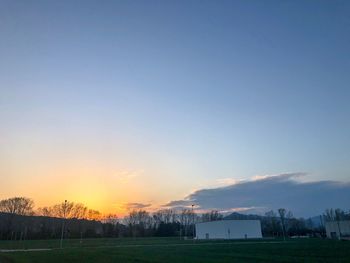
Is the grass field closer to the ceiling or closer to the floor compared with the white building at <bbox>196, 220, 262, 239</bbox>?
closer to the floor

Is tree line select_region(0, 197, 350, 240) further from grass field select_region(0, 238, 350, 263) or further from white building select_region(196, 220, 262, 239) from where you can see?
grass field select_region(0, 238, 350, 263)

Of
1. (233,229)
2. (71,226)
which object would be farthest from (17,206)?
(233,229)

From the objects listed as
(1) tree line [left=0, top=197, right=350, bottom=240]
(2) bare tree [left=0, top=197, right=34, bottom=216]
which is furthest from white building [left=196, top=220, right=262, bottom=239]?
(2) bare tree [left=0, top=197, right=34, bottom=216]

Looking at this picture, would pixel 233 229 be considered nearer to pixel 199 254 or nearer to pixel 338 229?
pixel 338 229

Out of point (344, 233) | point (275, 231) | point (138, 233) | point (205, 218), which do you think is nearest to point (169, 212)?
point (205, 218)

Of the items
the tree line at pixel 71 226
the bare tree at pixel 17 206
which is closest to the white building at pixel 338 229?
the tree line at pixel 71 226

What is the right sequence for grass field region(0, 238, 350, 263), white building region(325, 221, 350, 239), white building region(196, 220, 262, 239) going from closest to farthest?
grass field region(0, 238, 350, 263) < white building region(325, 221, 350, 239) < white building region(196, 220, 262, 239)

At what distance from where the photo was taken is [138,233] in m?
136

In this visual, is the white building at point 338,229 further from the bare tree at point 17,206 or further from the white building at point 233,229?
the bare tree at point 17,206

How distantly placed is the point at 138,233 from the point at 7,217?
4771cm

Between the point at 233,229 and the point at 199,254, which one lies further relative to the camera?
the point at 233,229

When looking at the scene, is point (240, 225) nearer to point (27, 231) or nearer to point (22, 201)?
point (27, 231)

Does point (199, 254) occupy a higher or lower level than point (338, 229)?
lower

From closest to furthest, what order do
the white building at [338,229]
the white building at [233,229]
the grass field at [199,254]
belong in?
the grass field at [199,254], the white building at [338,229], the white building at [233,229]
